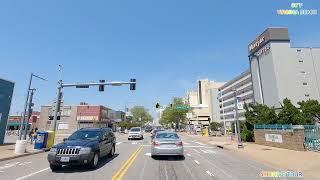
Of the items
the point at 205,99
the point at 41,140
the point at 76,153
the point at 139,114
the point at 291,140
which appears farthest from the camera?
the point at 205,99

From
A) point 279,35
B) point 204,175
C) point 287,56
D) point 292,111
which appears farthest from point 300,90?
Result: point 204,175

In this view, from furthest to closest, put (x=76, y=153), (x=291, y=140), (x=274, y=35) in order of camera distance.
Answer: (x=274, y=35) → (x=291, y=140) → (x=76, y=153)

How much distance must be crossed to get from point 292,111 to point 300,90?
59167mm

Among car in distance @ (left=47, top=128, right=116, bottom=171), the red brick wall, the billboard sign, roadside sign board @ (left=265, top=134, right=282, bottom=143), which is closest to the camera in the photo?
car in distance @ (left=47, top=128, right=116, bottom=171)

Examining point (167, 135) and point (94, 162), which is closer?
point (94, 162)

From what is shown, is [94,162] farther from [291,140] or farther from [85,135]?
[291,140]

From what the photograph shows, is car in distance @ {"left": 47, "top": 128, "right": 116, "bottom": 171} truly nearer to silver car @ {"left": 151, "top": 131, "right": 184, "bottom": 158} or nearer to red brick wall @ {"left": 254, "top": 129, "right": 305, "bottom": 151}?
silver car @ {"left": 151, "top": 131, "right": 184, "bottom": 158}

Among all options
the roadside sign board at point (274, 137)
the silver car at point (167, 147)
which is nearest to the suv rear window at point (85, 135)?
the silver car at point (167, 147)

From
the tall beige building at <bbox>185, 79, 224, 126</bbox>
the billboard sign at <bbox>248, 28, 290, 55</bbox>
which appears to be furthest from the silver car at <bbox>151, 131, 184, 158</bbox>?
the tall beige building at <bbox>185, 79, 224, 126</bbox>

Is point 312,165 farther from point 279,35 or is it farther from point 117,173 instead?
point 279,35

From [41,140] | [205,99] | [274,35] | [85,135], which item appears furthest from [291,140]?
[205,99]

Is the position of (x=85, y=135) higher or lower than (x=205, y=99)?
lower

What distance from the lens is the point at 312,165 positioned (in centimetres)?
1288

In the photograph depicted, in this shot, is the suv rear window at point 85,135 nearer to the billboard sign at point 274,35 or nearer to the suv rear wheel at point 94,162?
the suv rear wheel at point 94,162
